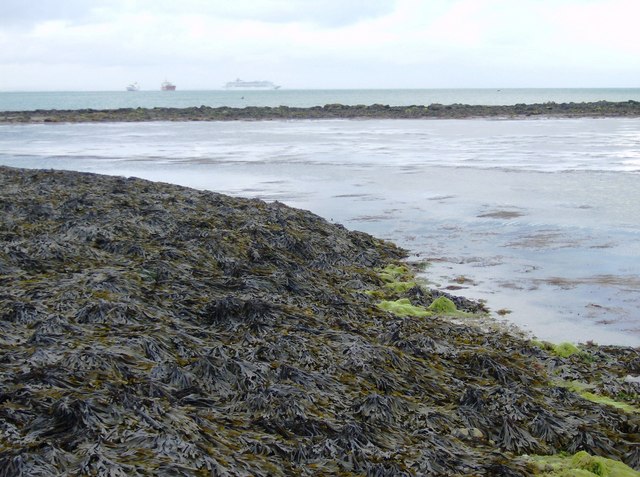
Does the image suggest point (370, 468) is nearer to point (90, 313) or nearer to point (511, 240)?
point (90, 313)

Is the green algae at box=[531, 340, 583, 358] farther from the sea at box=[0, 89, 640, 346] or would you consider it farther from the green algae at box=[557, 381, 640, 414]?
the green algae at box=[557, 381, 640, 414]

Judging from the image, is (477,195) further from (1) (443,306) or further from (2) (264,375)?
(2) (264,375)

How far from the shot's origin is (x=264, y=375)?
4.70m

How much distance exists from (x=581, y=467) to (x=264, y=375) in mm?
1959

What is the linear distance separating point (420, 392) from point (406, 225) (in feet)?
23.8

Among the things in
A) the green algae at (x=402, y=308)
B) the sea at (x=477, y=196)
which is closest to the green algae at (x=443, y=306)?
the green algae at (x=402, y=308)

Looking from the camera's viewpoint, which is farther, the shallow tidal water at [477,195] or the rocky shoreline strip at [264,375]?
the shallow tidal water at [477,195]

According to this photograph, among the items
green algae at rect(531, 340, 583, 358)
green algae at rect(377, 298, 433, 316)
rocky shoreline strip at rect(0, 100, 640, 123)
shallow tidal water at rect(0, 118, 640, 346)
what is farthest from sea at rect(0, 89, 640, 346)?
rocky shoreline strip at rect(0, 100, 640, 123)

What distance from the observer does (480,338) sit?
20.8 feet

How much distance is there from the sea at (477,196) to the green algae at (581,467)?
8.05 feet

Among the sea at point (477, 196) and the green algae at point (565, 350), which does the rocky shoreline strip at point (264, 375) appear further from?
the sea at point (477, 196)

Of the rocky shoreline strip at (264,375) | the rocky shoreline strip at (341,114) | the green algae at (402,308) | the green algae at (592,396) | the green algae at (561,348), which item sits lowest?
the green algae at (592,396)

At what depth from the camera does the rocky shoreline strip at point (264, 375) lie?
373cm

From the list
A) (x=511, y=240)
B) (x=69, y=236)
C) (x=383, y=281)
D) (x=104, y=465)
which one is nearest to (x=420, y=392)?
(x=104, y=465)
